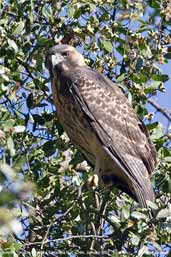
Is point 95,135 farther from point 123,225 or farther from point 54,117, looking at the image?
point 123,225

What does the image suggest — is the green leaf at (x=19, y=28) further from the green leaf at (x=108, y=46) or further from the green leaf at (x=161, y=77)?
the green leaf at (x=161, y=77)

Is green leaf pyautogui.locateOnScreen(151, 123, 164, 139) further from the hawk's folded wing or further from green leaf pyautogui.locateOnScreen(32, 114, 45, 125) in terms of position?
green leaf pyautogui.locateOnScreen(32, 114, 45, 125)

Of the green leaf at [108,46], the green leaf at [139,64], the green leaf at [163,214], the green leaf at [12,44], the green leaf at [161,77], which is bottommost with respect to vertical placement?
the green leaf at [163,214]

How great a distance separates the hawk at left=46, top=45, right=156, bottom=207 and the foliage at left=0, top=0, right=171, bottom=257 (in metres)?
0.20

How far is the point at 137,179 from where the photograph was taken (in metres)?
3.92

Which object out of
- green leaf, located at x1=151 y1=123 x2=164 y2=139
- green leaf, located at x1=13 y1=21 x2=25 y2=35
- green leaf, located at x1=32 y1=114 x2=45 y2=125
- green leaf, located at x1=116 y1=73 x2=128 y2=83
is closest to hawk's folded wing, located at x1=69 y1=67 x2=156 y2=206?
green leaf, located at x1=151 y1=123 x2=164 y2=139

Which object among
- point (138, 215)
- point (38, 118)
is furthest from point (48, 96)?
point (138, 215)

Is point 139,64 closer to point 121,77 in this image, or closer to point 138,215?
point 121,77

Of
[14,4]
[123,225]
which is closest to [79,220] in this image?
[123,225]

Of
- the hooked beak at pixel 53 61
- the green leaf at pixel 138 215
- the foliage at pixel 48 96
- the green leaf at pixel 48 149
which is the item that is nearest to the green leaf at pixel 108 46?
the foliage at pixel 48 96

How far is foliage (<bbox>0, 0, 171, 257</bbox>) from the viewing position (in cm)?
332

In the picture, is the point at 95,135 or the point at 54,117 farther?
the point at 95,135

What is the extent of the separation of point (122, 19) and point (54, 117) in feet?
2.12

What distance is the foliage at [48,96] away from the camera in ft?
10.9
